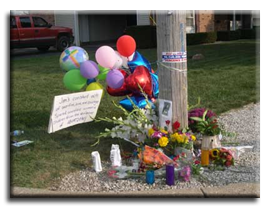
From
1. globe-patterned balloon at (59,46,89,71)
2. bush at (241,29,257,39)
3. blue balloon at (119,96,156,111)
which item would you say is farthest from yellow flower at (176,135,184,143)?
bush at (241,29,257,39)

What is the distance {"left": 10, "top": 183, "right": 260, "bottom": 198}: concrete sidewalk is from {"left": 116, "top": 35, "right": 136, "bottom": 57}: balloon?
2.02 metres

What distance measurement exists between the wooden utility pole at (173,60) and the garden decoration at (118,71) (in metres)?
0.52

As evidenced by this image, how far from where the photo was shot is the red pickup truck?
17.1 m

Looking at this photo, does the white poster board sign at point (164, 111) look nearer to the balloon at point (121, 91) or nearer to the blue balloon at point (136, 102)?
the blue balloon at point (136, 102)

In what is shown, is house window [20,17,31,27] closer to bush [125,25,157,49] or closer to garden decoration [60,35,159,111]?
bush [125,25,157,49]

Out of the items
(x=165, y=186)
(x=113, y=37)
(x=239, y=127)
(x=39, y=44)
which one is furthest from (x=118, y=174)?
(x=113, y=37)

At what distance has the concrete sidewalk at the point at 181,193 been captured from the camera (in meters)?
3.30

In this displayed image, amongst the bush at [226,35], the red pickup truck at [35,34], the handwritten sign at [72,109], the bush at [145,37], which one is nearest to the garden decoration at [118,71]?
the handwritten sign at [72,109]

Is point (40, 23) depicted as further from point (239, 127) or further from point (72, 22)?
point (239, 127)

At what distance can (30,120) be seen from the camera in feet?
19.2

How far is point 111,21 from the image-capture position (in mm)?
23875

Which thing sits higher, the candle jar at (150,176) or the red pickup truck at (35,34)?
the red pickup truck at (35,34)

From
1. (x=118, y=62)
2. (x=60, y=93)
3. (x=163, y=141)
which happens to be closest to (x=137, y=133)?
(x=163, y=141)
